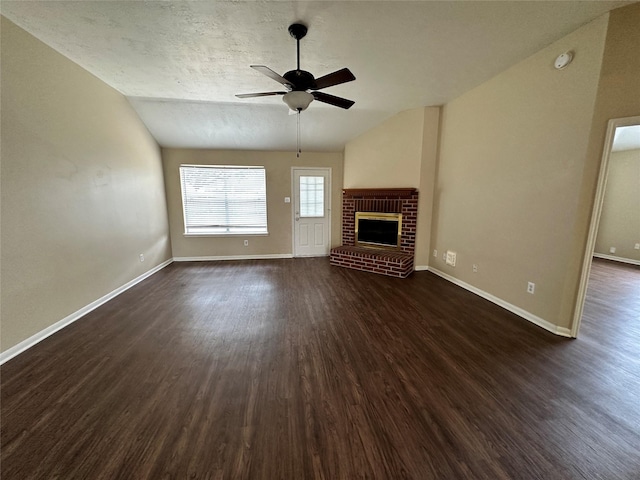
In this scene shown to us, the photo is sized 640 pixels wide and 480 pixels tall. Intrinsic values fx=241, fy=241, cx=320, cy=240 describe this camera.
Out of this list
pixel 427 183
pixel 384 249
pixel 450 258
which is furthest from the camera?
pixel 384 249

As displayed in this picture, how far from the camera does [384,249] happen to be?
482 cm

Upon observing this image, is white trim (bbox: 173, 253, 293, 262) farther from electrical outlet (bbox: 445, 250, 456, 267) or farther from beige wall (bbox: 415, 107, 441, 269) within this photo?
electrical outlet (bbox: 445, 250, 456, 267)

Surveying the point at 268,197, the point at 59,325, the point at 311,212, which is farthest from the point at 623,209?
the point at 59,325

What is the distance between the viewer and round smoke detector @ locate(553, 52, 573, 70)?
2.27 metres

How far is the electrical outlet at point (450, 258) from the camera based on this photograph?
12.8 feet

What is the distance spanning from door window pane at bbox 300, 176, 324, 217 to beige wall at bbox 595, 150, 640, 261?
612 cm

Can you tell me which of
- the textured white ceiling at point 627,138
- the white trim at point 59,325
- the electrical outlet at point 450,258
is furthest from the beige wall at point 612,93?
the white trim at point 59,325

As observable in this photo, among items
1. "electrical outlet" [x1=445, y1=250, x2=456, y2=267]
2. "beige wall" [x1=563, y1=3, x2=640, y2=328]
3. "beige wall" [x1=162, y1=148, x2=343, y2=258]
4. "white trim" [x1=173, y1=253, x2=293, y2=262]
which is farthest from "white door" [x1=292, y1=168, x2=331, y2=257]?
"beige wall" [x1=563, y1=3, x2=640, y2=328]

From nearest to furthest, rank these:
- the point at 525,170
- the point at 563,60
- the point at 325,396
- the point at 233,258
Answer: the point at 325,396, the point at 563,60, the point at 525,170, the point at 233,258

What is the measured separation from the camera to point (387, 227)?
4.75 metres

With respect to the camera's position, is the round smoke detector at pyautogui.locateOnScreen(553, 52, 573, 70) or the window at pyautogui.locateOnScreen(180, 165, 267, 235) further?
the window at pyautogui.locateOnScreen(180, 165, 267, 235)

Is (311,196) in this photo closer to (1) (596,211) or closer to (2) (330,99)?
(2) (330,99)

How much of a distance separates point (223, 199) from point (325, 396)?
4642mm

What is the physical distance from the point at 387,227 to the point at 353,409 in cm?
361
